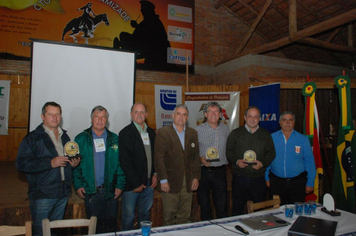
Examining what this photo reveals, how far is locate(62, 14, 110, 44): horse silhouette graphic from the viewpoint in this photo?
6.86m

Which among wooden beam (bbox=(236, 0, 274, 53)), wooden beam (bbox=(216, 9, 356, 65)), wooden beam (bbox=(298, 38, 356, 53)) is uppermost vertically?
wooden beam (bbox=(236, 0, 274, 53))

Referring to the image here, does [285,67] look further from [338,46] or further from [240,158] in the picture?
[240,158]

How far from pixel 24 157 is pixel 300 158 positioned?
289 centimetres

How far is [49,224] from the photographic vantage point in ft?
5.57

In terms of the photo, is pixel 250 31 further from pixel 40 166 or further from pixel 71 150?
pixel 40 166

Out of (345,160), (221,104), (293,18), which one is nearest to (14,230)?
(345,160)

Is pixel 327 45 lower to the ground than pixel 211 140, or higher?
higher

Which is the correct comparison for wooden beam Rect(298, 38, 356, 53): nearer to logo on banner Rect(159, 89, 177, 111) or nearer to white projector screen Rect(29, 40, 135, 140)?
logo on banner Rect(159, 89, 177, 111)

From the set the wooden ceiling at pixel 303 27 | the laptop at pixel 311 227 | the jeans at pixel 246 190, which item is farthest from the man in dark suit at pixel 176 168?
the wooden ceiling at pixel 303 27

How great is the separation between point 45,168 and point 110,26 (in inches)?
239

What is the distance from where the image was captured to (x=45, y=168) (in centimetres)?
217

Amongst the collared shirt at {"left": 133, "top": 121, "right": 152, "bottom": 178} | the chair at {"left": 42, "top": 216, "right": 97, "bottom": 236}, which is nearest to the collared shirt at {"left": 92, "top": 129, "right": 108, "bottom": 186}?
the collared shirt at {"left": 133, "top": 121, "right": 152, "bottom": 178}

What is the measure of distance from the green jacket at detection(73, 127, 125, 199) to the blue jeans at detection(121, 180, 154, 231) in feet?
0.47

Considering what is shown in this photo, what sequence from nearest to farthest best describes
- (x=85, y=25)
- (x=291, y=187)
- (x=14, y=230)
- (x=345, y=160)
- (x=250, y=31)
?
Result: (x=14, y=230), (x=291, y=187), (x=345, y=160), (x=85, y=25), (x=250, y=31)
